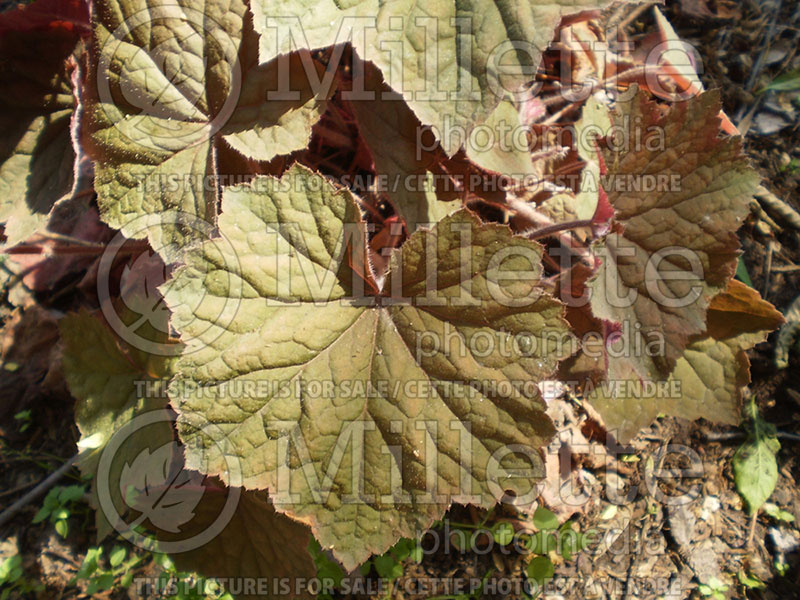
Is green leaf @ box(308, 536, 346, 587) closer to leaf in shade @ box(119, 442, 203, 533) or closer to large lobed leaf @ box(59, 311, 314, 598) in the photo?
large lobed leaf @ box(59, 311, 314, 598)

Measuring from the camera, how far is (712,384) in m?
1.86

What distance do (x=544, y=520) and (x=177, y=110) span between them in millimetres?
1680

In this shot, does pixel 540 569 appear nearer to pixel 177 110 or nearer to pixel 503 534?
pixel 503 534

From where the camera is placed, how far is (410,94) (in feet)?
4.46

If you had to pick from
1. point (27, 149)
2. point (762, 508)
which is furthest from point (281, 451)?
point (762, 508)

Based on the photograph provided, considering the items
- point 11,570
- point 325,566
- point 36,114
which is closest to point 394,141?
point 36,114

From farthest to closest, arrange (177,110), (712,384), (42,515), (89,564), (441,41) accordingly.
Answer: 1. (42,515)
2. (89,564)
3. (712,384)
4. (177,110)
5. (441,41)

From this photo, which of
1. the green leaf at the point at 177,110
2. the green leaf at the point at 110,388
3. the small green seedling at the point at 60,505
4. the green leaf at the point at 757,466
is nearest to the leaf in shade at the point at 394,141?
the green leaf at the point at 177,110

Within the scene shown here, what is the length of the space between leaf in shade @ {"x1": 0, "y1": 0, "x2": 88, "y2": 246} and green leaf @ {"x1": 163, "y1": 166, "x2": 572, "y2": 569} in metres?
0.74

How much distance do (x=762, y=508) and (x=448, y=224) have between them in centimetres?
160

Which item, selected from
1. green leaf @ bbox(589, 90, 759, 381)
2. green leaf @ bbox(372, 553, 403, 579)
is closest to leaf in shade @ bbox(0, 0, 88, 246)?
green leaf @ bbox(372, 553, 403, 579)

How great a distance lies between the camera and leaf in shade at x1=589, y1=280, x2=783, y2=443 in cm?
181

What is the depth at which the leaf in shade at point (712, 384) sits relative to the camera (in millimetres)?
1812

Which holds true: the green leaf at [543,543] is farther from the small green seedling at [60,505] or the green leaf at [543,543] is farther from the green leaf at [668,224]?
the small green seedling at [60,505]
